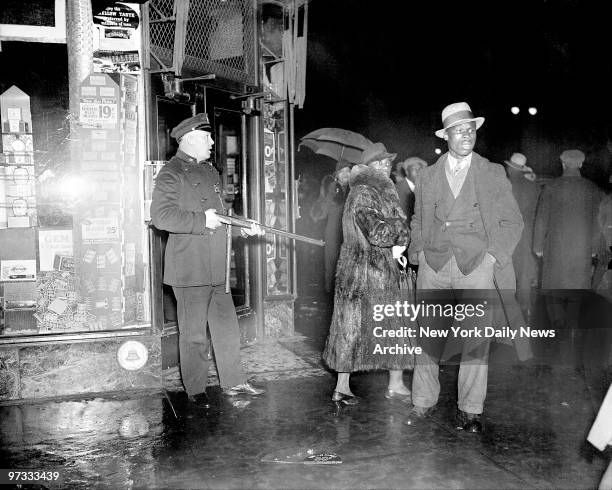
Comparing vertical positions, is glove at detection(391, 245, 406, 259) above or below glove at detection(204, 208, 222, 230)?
below

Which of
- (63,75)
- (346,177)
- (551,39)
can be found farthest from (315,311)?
(551,39)

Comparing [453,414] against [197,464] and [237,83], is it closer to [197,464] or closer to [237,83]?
[197,464]

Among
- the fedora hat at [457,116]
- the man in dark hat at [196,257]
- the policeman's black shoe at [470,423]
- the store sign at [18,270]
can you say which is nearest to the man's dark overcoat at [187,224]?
the man in dark hat at [196,257]

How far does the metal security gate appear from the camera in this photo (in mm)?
5605

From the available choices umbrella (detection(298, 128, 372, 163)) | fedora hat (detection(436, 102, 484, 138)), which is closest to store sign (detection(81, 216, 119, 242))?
umbrella (detection(298, 128, 372, 163))

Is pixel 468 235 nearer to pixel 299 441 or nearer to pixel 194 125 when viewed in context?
pixel 299 441

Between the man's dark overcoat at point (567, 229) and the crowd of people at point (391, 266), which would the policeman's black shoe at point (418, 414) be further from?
the man's dark overcoat at point (567, 229)

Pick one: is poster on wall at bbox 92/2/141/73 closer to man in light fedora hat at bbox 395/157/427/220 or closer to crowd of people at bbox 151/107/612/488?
crowd of people at bbox 151/107/612/488

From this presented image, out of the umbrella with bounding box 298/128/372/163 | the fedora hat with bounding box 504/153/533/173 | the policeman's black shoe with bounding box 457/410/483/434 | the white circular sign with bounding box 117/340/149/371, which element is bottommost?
the policeman's black shoe with bounding box 457/410/483/434

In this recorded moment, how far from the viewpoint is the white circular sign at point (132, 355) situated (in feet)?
17.2

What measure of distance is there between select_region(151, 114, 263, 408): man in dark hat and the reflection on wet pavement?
0.31 m

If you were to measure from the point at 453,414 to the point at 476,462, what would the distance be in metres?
0.87

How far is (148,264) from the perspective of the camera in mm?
5453

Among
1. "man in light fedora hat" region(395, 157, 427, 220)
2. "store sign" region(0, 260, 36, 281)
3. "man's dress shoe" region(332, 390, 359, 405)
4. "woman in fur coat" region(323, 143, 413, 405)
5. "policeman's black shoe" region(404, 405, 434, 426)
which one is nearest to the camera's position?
"policeman's black shoe" region(404, 405, 434, 426)
